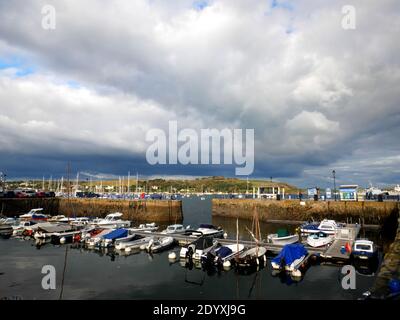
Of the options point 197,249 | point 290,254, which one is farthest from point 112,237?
point 290,254

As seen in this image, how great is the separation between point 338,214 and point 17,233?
200 ft

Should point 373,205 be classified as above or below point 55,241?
above

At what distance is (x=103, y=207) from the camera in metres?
78.9

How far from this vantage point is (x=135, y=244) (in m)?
38.5

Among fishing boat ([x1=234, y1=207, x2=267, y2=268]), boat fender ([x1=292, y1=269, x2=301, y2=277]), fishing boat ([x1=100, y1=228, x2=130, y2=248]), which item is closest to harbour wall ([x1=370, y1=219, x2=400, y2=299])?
boat fender ([x1=292, y1=269, x2=301, y2=277])

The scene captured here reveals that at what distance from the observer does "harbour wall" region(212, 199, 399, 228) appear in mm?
56375

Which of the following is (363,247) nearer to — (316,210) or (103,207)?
(316,210)

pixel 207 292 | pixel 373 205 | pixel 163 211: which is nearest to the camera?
pixel 207 292

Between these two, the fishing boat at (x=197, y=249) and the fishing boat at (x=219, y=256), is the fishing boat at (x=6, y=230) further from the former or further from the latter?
the fishing boat at (x=219, y=256)

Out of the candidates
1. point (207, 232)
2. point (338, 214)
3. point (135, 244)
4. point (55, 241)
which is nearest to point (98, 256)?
point (135, 244)

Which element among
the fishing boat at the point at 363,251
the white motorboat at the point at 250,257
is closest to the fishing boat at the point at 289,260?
the white motorboat at the point at 250,257

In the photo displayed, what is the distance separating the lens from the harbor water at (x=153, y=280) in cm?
2217
